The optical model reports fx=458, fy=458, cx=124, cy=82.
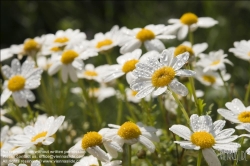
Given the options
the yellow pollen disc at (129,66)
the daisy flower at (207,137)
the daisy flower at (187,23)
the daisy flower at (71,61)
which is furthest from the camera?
the daisy flower at (187,23)

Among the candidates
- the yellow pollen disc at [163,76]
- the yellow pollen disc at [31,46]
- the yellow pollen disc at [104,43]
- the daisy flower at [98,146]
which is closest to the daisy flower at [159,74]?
the yellow pollen disc at [163,76]

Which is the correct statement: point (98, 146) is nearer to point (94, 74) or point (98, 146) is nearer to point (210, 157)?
point (210, 157)

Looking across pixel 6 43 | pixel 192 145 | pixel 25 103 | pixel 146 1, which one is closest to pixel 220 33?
pixel 146 1

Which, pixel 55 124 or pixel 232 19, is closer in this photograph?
pixel 55 124

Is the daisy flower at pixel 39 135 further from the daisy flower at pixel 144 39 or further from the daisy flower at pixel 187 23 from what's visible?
the daisy flower at pixel 187 23

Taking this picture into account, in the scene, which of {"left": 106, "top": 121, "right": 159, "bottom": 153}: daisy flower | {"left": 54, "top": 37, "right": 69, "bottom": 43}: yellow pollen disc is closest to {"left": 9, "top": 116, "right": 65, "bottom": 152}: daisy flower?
{"left": 106, "top": 121, "right": 159, "bottom": 153}: daisy flower

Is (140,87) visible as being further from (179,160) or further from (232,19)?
(232,19)
